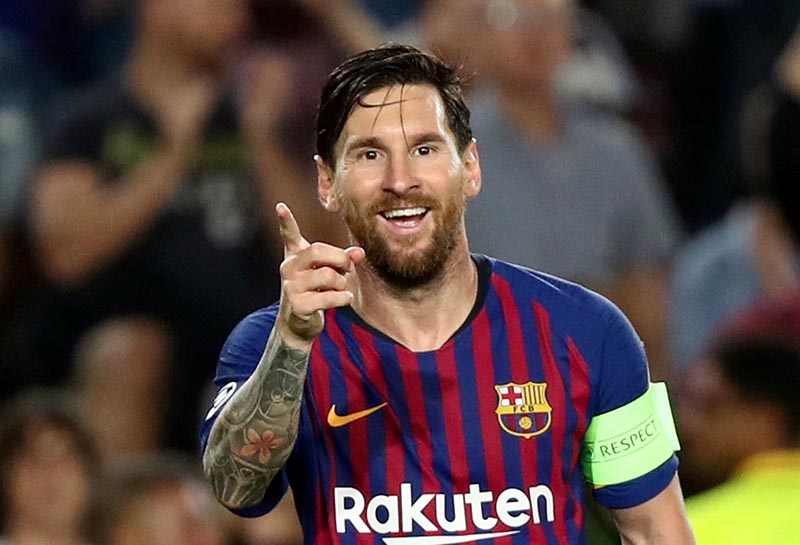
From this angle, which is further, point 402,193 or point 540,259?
point 540,259

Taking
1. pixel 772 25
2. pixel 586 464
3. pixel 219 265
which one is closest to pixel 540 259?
pixel 219 265

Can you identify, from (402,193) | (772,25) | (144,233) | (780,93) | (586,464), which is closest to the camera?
(402,193)

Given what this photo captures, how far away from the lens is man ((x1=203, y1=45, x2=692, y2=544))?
11.2 ft

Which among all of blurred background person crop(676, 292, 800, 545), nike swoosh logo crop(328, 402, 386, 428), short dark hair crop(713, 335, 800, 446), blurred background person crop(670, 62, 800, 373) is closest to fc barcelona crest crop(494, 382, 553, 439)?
nike swoosh logo crop(328, 402, 386, 428)

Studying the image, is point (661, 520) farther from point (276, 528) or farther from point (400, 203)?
point (276, 528)

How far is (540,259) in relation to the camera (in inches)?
259

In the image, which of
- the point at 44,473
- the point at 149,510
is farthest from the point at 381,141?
the point at 44,473

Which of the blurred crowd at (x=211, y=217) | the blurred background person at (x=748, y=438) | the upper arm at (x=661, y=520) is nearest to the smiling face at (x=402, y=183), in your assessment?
the upper arm at (x=661, y=520)

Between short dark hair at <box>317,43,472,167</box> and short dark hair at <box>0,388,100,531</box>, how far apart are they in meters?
2.94

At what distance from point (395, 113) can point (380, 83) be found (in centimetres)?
9

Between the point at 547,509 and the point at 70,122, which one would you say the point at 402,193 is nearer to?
the point at 547,509

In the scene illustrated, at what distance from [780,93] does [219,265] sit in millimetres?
2351

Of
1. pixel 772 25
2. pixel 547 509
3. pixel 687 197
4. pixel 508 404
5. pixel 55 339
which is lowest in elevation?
pixel 547 509

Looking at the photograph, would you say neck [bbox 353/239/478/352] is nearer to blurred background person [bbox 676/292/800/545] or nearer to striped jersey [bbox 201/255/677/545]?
striped jersey [bbox 201/255/677/545]
